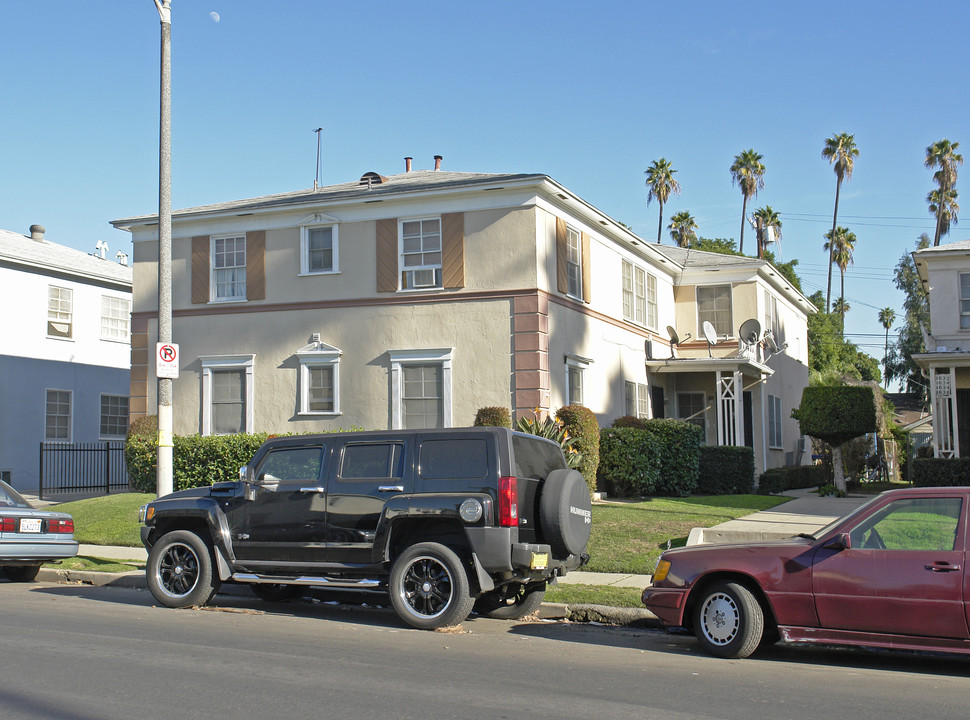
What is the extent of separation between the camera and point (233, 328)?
2355 cm

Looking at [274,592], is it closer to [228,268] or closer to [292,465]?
[292,465]

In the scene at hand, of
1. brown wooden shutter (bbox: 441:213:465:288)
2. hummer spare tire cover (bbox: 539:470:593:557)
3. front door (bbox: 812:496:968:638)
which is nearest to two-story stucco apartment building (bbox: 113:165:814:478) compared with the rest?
brown wooden shutter (bbox: 441:213:465:288)

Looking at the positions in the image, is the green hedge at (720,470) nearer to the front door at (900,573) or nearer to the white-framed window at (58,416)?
the front door at (900,573)

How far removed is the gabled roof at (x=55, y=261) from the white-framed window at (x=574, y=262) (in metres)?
15.9

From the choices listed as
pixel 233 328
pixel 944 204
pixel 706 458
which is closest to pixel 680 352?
pixel 706 458

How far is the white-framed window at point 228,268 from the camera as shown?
2378 centimetres

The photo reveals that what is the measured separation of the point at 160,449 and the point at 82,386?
18.9 meters

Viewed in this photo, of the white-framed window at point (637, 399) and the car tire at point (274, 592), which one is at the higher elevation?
the white-framed window at point (637, 399)

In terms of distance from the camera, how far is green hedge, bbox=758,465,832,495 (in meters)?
25.2

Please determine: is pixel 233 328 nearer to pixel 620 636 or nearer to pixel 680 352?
pixel 680 352

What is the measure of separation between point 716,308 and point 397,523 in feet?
70.7

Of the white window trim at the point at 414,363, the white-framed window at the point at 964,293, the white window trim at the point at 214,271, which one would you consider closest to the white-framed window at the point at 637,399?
the white window trim at the point at 414,363

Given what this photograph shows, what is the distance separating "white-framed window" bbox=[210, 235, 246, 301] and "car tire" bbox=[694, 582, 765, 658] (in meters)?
17.4

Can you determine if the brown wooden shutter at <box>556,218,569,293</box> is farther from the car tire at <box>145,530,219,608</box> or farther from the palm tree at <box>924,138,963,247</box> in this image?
the palm tree at <box>924,138,963,247</box>
